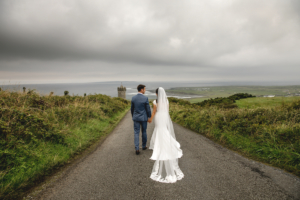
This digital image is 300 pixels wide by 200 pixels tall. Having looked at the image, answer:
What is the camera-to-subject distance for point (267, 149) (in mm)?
4934

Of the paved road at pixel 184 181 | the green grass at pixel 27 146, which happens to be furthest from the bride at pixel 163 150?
the green grass at pixel 27 146

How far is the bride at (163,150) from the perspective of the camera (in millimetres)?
3777

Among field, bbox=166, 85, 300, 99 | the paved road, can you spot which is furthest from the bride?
field, bbox=166, 85, 300, 99

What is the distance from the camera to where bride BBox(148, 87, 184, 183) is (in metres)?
3.78

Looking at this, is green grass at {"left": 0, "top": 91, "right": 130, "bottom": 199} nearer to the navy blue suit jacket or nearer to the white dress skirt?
the navy blue suit jacket

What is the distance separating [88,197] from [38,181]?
1734mm

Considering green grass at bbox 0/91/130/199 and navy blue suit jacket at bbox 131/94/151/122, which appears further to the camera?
navy blue suit jacket at bbox 131/94/151/122

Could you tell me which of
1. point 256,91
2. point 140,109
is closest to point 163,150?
point 140,109

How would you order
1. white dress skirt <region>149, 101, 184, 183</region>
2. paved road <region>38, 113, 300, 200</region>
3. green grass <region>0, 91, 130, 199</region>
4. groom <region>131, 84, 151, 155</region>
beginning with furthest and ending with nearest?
groom <region>131, 84, 151, 155</region> → white dress skirt <region>149, 101, 184, 183</region> → green grass <region>0, 91, 130, 199</region> → paved road <region>38, 113, 300, 200</region>

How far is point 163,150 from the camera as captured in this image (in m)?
4.90

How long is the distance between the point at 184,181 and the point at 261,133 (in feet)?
15.8

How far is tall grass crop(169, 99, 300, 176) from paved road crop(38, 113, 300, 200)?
28.6 inches

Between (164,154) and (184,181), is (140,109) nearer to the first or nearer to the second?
(164,154)

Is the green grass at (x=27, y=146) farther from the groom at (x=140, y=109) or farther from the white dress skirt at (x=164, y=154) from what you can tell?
the white dress skirt at (x=164, y=154)
